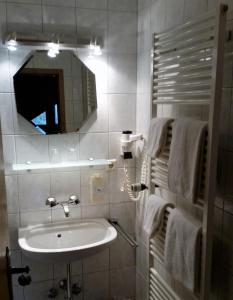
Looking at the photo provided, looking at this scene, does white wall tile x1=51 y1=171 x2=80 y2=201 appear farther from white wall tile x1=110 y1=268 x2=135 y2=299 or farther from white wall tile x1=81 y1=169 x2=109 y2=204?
white wall tile x1=110 y1=268 x2=135 y2=299

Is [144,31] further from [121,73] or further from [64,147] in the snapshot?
[64,147]

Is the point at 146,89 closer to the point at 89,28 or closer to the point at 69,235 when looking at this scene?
the point at 89,28

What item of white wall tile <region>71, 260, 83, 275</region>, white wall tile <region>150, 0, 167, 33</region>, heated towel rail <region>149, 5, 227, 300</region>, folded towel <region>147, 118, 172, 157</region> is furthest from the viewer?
white wall tile <region>71, 260, 83, 275</region>

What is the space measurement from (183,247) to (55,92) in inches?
51.3

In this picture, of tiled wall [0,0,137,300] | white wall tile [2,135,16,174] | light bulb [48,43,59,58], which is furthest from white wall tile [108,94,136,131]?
white wall tile [2,135,16,174]

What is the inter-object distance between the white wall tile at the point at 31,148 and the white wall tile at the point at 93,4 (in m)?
0.94

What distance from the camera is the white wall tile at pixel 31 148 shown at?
2.10 metres

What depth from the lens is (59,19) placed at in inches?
80.7

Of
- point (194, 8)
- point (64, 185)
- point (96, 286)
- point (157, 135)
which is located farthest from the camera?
point (96, 286)

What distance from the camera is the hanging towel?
1.27 metres

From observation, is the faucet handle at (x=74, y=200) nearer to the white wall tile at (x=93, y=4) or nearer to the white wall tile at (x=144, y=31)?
the white wall tile at (x=144, y=31)

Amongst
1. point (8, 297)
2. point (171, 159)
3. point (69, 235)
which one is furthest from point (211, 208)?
point (69, 235)

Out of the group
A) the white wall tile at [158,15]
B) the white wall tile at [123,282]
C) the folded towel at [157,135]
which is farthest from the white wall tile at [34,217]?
the white wall tile at [158,15]

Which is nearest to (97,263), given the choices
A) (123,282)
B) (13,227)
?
(123,282)
